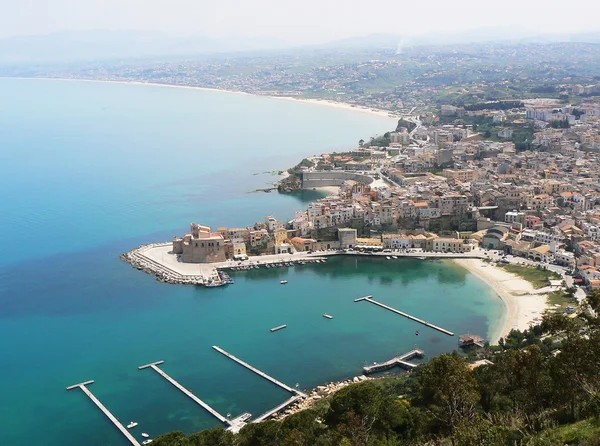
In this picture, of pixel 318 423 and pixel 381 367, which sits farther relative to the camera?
pixel 381 367

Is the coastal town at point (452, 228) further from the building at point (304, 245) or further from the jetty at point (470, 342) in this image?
the jetty at point (470, 342)

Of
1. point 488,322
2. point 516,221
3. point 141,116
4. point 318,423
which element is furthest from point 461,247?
point 141,116

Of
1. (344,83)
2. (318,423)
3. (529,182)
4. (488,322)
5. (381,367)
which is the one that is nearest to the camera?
(318,423)

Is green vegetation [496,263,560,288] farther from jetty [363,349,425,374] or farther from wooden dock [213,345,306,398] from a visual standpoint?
wooden dock [213,345,306,398]

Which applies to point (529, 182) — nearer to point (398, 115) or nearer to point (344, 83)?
point (398, 115)

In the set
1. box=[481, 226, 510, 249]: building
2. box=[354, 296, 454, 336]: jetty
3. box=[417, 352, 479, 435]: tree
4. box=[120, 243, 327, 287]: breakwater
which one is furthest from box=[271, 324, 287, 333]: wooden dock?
box=[481, 226, 510, 249]: building

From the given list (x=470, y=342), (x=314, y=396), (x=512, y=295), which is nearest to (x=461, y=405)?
(x=314, y=396)

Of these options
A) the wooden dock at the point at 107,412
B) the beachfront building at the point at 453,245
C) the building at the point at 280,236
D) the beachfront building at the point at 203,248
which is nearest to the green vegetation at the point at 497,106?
the beachfront building at the point at 453,245
